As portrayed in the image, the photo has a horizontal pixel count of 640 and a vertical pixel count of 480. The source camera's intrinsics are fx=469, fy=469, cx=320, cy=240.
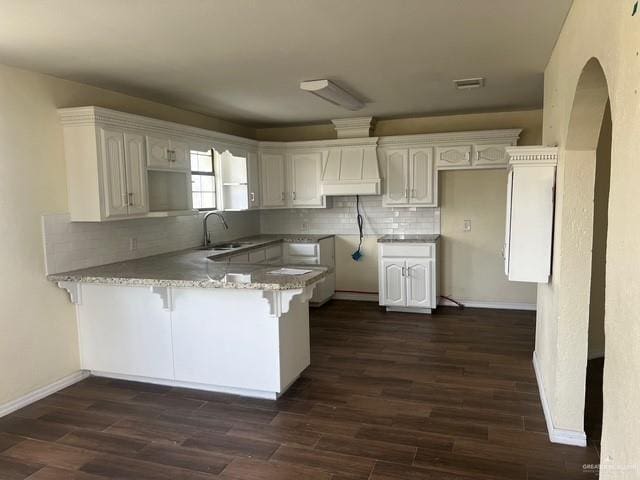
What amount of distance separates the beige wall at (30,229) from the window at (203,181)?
63.6 inches

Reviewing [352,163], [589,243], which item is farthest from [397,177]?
[589,243]

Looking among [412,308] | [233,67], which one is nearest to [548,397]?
[412,308]

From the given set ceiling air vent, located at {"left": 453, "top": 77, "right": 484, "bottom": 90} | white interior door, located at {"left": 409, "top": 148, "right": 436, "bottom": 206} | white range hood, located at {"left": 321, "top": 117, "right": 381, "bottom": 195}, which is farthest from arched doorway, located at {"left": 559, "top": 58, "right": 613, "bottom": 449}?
white range hood, located at {"left": 321, "top": 117, "right": 381, "bottom": 195}

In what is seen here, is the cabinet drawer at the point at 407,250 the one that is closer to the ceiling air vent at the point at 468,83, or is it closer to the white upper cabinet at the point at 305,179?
the white upper cabinet at the point at 305,179

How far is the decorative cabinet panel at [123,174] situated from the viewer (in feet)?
12.3

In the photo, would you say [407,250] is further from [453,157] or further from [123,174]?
[123,174]

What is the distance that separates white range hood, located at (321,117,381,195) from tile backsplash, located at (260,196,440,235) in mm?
479

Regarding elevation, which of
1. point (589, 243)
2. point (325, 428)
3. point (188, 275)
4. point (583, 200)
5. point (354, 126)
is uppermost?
point (354, 126)

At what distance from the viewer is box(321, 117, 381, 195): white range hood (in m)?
6.02

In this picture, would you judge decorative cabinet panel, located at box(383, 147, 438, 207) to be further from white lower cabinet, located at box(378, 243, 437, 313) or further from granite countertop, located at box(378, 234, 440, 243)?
white lower cabinet, located at box(378, 243, 437, 313)

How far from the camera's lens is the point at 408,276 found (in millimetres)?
5785

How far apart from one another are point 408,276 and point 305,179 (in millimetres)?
1901

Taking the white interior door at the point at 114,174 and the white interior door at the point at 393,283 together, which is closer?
the white interior door at the point at 114,174

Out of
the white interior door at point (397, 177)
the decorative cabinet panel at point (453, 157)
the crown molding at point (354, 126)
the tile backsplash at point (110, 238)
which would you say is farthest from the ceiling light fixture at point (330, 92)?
the tile backsplash at point (110, 238)
